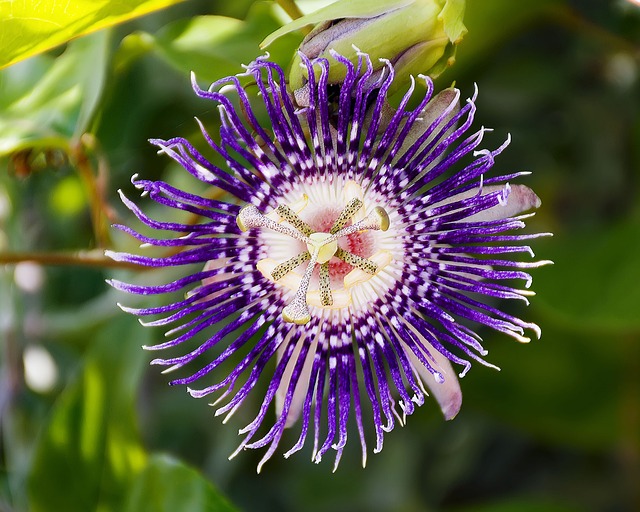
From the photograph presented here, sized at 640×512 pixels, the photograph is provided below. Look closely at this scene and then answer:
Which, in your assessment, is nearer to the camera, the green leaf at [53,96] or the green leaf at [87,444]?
the green leaf at [53,96]

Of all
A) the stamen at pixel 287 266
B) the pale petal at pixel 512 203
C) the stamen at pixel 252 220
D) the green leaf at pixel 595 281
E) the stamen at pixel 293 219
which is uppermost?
the stamen at pixel 252 220

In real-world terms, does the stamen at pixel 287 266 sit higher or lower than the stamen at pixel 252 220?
lower

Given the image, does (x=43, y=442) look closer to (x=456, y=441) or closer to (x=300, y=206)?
(x=300, y=206)

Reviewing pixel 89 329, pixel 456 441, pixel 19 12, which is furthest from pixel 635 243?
pixel 19 12

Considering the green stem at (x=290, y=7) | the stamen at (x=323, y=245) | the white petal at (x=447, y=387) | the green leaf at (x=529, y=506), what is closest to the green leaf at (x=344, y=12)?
the green stem at (x=290, y=7)

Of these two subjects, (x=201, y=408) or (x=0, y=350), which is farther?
(x=201, y=408)

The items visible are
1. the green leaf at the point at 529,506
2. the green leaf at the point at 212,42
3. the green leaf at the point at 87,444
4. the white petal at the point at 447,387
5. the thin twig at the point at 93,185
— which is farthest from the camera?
the green leaf at the point at 529,506

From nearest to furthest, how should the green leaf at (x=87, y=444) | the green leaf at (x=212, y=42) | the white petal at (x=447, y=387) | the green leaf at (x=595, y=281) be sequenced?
the white petal at (x=447, y=387), the green leaf at (x=212, y=42), the green leaf at (x=87, y=444), the green leaf at (x=595, y=281)

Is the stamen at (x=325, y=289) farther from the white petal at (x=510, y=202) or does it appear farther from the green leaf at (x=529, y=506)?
the green leaf at (x=529, y=506)
